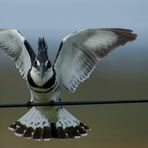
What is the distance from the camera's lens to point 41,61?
159 inches

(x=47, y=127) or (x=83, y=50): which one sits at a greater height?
(x=83, y=50)

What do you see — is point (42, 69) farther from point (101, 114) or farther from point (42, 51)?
point (101, 114)

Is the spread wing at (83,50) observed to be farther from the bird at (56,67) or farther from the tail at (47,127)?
the tail at (47,127)


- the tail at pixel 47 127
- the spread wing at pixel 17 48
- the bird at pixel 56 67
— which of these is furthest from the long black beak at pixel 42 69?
the tail at pixel 47 127

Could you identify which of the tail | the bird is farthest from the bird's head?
the tail

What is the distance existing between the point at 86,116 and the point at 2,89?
5.46ft

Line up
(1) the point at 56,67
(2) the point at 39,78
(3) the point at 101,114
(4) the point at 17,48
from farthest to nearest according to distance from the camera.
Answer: (3) the point at 101,114
(4) the point at 17,48
(1) the point at 56,67
(2) the point at 39,78

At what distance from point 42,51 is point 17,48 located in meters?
0.27

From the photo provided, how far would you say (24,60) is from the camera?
428cm

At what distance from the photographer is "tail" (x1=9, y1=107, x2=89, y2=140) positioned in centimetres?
432

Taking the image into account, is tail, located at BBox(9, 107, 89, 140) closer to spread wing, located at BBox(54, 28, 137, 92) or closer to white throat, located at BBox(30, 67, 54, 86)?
spread wing, located at BBox(54, 28, 137, 92)

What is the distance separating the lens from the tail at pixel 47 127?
4.32 m

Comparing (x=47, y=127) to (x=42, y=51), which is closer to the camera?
(x=42, y=51)

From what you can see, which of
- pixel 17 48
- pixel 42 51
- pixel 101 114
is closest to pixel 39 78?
pixel 42 51
